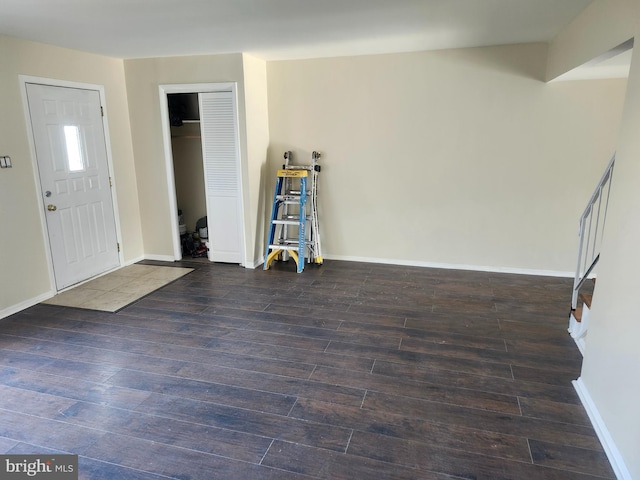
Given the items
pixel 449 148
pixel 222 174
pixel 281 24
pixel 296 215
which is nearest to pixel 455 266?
pixel 449 148

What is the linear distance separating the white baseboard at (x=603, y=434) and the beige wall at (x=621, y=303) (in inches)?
0.5

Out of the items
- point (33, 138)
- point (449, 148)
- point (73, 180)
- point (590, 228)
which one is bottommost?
point (590, 228)

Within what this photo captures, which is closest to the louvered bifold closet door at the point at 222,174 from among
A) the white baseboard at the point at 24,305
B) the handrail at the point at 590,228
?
the white baseboard at the point at 24,305

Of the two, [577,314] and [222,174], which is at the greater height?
[222,174]

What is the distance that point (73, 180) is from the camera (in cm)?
430

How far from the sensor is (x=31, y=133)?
12.5ft

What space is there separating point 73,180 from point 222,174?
5.13ft

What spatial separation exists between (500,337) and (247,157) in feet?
10.6

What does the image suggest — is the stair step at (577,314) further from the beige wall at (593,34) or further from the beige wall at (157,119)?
the beige wall at (157,119)

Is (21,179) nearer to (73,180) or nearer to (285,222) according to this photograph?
(73,180)

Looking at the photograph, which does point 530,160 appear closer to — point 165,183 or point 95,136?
point 165,183

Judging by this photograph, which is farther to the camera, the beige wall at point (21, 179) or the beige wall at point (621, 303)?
the beige wall at point (21, 179)

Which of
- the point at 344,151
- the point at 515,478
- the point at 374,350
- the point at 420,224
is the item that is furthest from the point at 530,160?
the point at 515,478

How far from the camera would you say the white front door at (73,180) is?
13.0 feet
